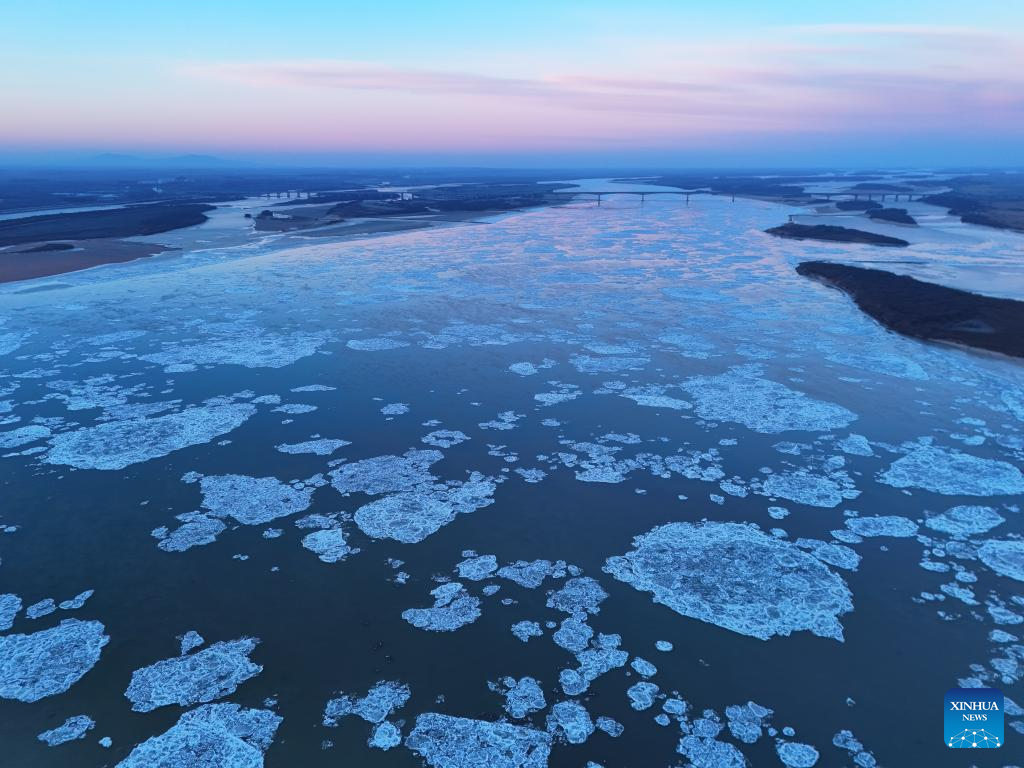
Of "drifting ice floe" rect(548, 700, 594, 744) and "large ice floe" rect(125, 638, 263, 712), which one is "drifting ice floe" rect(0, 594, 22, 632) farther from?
"drifting ice floe" rect(548, 700, 594, 744)

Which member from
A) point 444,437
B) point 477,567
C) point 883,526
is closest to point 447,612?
point 477,567

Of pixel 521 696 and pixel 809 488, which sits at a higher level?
pixel 809 488

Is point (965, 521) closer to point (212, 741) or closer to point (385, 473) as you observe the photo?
point (385, 473)

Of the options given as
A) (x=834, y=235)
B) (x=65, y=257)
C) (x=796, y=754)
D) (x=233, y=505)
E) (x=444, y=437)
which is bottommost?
(x=796, y=754)

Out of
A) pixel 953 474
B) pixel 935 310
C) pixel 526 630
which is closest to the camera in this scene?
pixel 526 630

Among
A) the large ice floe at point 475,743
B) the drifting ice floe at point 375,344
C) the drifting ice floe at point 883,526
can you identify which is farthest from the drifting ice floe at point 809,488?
the drifting ice floe at point 375,344

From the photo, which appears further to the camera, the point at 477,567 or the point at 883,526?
the point at 883,526
